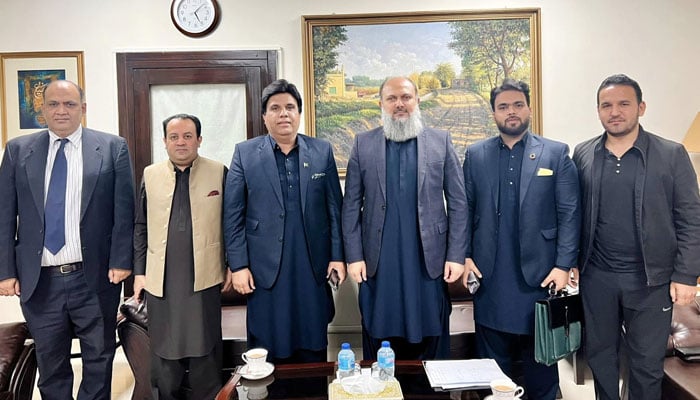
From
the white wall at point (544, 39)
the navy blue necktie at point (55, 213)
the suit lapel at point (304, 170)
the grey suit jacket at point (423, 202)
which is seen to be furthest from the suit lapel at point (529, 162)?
the navy blue necktie at point (55, 213)

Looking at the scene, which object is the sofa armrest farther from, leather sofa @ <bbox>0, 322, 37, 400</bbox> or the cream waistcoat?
leather sofa @ <bbox>0, 322, 37, 400</bbox>

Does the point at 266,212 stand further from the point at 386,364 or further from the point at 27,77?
the point at 27,77

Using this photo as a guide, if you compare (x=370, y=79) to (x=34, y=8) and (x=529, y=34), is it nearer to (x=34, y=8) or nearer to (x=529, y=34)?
(x=529, y=34)

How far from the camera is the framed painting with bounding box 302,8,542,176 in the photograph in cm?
353

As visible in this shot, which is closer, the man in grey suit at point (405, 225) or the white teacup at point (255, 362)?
the white teacup at point (255, 362)

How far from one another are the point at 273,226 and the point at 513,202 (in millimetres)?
1066

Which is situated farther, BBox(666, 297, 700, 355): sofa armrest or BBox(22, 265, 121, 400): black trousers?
BBox(666, 297, 700, 355): sofa armrest

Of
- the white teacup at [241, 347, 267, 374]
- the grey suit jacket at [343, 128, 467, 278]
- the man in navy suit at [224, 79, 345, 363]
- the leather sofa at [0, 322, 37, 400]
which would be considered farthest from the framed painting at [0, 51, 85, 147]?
the white teacup at [241, 347, 267, 374]

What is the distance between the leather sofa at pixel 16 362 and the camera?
228cm

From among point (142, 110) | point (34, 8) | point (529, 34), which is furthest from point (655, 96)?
point (34, 8)

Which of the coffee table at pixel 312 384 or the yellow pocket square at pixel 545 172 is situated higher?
the yellow pocket square at pixel 545 172

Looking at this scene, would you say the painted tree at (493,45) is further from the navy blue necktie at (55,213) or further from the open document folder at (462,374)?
the navy blue necktie at (55,213)

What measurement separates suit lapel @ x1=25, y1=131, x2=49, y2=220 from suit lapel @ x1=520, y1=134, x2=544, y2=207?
6.83ft

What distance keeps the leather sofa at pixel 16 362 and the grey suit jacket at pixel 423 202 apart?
1575 mm
